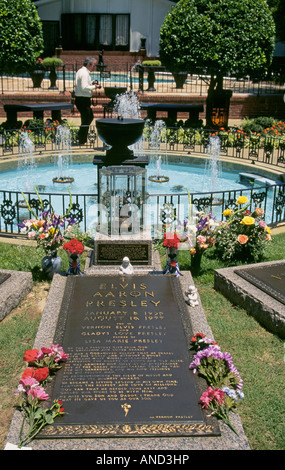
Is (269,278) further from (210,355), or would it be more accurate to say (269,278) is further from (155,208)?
(155,208)

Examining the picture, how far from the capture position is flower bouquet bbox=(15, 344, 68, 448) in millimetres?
4617

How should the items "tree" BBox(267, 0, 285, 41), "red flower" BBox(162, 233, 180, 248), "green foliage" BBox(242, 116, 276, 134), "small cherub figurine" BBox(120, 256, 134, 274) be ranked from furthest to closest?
1. "tree" BBox(267, 0, 285, 41)
2. "green foliage" BBox(242, 116, 276, 134)
3. "red flower" BBox(162, 233, 180, 248)
4. "small cherub figurine" BBox(120, 256, 134, 274)

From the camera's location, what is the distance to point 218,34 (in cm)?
1778

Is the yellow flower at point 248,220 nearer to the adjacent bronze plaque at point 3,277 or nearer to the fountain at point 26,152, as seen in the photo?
the adjacent bronze plaque at point 3,277

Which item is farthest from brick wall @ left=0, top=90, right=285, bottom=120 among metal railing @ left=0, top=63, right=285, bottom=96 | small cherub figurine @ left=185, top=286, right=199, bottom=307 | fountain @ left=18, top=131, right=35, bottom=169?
small cherub figurine @ left=185, top=286, right=199, bottom=307

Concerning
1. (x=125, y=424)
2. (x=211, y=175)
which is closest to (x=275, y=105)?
(x=211, y=175)

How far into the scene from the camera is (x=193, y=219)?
8375 mm

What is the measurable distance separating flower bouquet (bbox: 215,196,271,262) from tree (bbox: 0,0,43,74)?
1267 cm

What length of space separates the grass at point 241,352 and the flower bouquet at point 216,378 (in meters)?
0.39

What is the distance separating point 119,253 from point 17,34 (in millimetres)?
12860

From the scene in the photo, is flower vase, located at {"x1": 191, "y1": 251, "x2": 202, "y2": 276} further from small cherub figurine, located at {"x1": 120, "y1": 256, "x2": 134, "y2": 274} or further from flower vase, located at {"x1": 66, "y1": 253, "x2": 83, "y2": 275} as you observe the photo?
flower vase, located at {"x1": 66, "y1": 253, "x2": 83, "y2": 275}

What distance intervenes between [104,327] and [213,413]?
5.69 feet

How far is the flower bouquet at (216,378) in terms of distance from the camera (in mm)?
4844

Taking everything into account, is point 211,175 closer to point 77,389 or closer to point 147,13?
point 77,389
